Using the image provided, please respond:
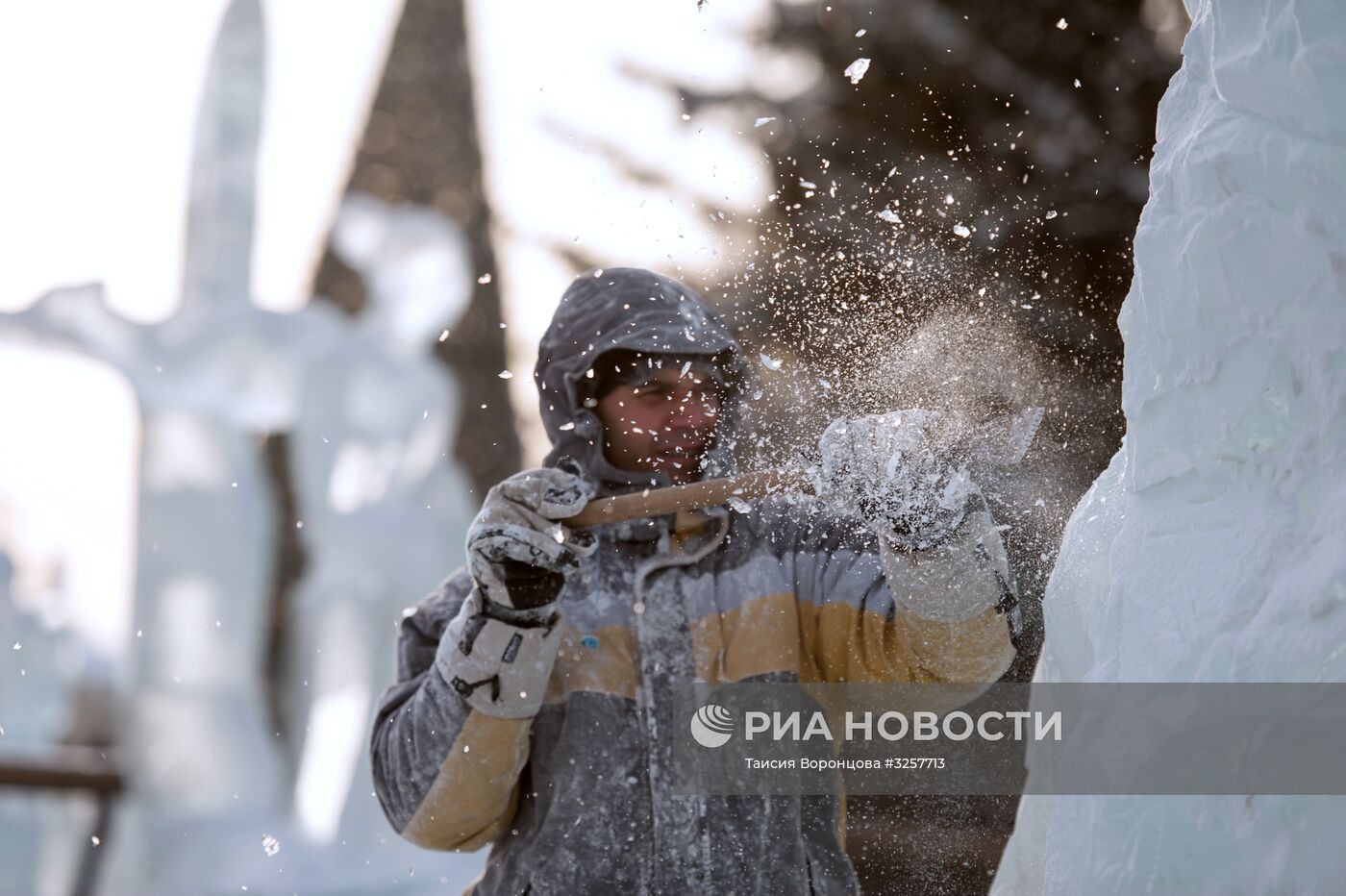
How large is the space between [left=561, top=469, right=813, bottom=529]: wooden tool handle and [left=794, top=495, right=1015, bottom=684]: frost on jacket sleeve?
0.10 m

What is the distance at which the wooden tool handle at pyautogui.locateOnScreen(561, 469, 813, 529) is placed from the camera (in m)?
1.42

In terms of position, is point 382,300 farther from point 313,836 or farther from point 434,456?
point 313,836

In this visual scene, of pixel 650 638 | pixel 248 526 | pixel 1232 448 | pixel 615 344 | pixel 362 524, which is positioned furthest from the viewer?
pixel 248 526

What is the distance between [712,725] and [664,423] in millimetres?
424

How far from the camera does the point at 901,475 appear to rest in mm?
1277

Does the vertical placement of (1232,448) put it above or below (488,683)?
above

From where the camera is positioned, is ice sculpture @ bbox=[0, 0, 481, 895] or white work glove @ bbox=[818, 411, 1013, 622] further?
ice sculpture @ bbox=[0, 0, 481, 895]

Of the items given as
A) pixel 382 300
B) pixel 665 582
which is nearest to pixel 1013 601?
pixel 665 582

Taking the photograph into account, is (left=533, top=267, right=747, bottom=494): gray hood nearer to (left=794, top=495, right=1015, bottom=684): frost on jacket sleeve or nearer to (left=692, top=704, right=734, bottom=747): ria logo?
(left=794, top=495, right=1015, bottom=684): frost on jacket sleeve

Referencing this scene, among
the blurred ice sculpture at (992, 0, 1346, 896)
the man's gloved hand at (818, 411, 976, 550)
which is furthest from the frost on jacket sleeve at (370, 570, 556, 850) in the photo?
the blurred ice sculpture at (992, 0, 1346, 896)

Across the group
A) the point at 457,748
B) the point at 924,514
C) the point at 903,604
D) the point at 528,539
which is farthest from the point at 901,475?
the point at 457,748

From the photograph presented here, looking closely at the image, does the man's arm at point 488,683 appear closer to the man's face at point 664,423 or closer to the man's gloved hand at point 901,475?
the man's face at point 664,423

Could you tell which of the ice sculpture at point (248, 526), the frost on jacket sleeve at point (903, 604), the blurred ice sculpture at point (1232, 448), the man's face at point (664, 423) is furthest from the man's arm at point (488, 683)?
the ice sculpture at point (248, 526)

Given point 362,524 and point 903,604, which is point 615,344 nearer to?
point 903,604
